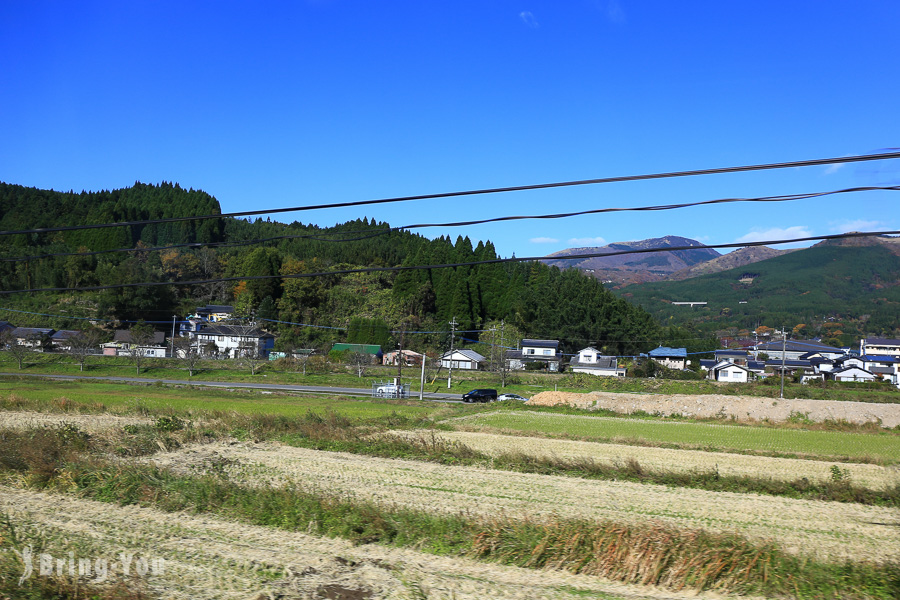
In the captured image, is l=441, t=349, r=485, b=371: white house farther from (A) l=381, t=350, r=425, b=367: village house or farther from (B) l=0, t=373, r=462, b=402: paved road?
(B) l=0, t=373, r=462, b=402: paved road

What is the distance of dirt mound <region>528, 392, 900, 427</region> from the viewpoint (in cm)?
3384

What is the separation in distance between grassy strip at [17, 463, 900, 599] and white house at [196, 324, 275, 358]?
210 ft

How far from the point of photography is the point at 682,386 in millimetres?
55969

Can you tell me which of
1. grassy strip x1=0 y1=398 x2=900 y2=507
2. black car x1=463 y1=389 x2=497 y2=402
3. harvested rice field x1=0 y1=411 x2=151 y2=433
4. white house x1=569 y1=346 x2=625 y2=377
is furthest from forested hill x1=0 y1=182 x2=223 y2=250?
grassy strip x1=0 y1=398 x2=900 y2=507

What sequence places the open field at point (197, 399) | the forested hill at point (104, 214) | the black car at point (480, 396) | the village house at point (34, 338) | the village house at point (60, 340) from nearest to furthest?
the open field at point (197, 399)
the black car at point (480, 396)
the village house at point (34, 338)
the village house at point (60, 340)
the forested hill at point (104, 214)

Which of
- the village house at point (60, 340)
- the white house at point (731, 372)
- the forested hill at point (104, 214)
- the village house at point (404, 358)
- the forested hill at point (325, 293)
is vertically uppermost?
the forested hill at point (104, 214)

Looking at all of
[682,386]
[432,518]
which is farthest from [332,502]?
[682,386]

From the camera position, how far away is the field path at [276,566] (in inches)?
297

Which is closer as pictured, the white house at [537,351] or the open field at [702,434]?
the open field at [702,434]

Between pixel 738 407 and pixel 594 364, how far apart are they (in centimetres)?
4017

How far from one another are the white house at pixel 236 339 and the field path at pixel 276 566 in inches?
2554

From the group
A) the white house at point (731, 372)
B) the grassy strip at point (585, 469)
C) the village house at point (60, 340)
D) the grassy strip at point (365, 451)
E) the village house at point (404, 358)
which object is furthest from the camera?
the village house at point (404, 358)

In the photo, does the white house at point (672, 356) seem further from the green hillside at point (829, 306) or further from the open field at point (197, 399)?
the open field at point (197, 399)

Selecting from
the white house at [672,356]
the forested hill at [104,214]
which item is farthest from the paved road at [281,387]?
the white house at [672,356]
